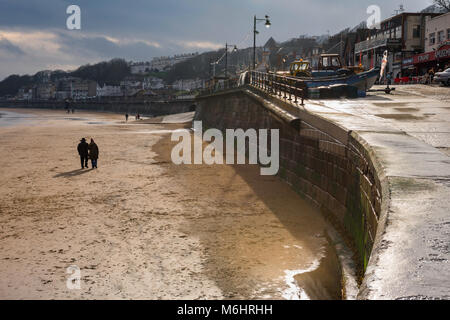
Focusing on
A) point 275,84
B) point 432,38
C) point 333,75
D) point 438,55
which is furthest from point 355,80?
point 432,38

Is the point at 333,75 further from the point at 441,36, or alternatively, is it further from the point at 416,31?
the point at 416,31

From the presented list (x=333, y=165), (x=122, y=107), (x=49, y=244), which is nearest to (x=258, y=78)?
(x=333, y=165)

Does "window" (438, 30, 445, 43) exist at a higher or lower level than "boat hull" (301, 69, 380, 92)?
higher

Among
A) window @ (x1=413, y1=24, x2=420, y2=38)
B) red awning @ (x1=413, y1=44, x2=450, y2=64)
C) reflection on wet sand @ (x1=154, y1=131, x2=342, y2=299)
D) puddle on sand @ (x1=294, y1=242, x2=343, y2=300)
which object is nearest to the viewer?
puddle on sand @ (x1=294, y1=242, x2=343, y2=300)

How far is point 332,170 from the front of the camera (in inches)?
460

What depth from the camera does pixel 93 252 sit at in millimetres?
9211

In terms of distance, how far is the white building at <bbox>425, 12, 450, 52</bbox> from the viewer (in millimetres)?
39594

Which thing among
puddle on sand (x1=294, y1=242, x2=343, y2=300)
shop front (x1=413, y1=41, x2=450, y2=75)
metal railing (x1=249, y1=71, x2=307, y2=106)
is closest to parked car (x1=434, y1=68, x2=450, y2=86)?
metal railing (x1=249, y1=71, x2=307, y2=106)

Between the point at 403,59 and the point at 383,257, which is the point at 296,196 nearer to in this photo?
the point at 383,257

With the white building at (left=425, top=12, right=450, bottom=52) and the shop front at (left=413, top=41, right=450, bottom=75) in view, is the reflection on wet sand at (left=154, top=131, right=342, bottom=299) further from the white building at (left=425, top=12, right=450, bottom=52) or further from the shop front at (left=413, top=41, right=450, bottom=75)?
the white building at (left=425, top=12, right=450, bottom=52)

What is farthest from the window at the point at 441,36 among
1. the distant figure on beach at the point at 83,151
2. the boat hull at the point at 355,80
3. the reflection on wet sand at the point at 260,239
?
the distant figure on beach at the point at 83,151

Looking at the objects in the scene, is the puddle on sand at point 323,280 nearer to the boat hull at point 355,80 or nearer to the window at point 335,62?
the boat hull at point 355,80

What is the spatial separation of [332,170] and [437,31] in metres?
36.9

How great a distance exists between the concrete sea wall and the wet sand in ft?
2.15
